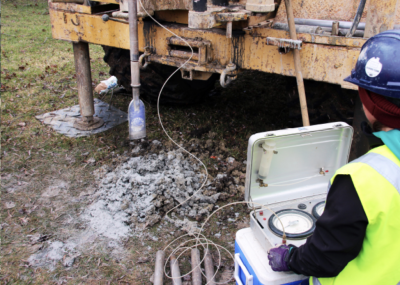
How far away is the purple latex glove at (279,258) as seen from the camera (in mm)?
1616

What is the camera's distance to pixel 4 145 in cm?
408

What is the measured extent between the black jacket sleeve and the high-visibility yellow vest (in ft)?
0.09

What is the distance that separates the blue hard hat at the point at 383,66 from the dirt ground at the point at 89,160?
172cm

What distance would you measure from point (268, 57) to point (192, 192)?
1.38m

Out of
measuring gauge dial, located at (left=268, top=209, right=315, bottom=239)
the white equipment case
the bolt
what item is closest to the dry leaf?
the bolt

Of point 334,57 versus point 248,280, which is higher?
point 334,57

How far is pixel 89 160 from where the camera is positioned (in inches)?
150

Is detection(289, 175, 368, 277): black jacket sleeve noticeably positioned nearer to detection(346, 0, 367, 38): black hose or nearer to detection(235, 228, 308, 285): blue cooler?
detection(235, 228, 308, 285): blue cooler

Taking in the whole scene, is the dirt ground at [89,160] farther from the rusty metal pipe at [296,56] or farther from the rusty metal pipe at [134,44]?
the rusty metal pipe at [134,44]

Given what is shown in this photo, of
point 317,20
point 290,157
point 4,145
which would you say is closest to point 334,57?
point 317,20

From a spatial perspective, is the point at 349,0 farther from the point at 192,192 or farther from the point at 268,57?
the point at 192,192

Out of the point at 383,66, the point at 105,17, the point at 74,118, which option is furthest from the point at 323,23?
the point at 74,118

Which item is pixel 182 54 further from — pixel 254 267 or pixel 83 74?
pixel 254 267

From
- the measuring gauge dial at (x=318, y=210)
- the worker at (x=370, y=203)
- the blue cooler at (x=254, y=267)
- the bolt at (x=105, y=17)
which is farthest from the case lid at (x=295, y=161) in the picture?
the bolt at (x=105, y=17)
